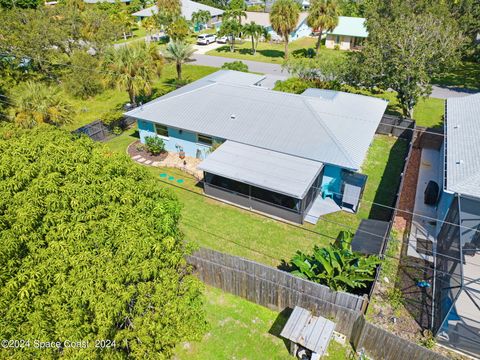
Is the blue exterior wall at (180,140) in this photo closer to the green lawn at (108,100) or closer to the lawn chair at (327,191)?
the green lawn at (108,100)

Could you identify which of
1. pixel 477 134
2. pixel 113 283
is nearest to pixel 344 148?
pixel 477 134

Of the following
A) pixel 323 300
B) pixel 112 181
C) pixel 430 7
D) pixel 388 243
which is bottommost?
pixel 388 243

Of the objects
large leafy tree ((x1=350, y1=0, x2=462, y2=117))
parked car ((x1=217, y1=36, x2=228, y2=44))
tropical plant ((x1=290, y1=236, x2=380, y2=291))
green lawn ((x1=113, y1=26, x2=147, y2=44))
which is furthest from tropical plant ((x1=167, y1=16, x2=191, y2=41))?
tropical plant ((x1=290, y1=236, x2=380, y2=291))

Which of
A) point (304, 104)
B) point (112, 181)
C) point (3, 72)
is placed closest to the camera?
point (112, 181)

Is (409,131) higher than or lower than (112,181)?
lower

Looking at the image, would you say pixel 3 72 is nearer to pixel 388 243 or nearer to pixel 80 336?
pixel 80 336

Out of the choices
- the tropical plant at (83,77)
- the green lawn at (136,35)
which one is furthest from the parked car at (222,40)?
the tropical plant at (83,77)

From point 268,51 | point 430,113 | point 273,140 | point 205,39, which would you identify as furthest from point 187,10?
point 273,140
